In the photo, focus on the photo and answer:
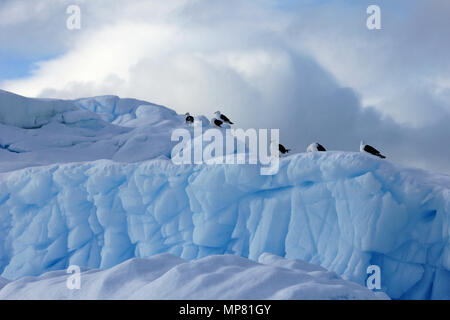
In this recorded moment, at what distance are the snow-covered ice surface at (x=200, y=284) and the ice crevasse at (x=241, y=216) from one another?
116 inches

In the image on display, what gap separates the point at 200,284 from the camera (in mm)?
4477

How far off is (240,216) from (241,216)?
0.02m

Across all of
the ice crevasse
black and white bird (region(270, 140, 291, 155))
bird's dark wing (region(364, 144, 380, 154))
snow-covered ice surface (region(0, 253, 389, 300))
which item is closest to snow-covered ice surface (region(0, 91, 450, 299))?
the ice crevasse

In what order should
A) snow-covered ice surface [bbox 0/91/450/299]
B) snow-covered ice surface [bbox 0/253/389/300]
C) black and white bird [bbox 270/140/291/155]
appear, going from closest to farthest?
snow-covered ice surface [bbox 0/253/389/300] → snow-covered ice surface [bbox 0/91/450/299] → black and white bird [bbox 270/140/291/155]

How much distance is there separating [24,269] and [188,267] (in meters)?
7.31

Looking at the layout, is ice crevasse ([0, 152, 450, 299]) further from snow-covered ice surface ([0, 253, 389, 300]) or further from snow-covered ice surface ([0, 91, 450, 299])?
snow-covered ice surface ([0, 253, 389, 300])

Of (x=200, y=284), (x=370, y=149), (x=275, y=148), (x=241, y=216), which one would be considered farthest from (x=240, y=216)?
(x=200, y=284)

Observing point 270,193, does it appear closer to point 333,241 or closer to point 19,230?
point 333,241

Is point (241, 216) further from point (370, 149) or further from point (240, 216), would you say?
point (370, 149)

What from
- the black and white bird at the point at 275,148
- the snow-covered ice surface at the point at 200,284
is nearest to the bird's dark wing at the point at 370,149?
the black and white bird at the point at 275,148

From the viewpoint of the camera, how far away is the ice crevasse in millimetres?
7902

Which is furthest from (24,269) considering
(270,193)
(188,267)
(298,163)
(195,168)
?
(188,267)

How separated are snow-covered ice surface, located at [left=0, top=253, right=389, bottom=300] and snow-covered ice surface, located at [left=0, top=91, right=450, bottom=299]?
293cm

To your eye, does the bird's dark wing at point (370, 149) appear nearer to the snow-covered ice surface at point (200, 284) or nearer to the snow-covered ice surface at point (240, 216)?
the snow-covered ice surface at point (240, 216)
